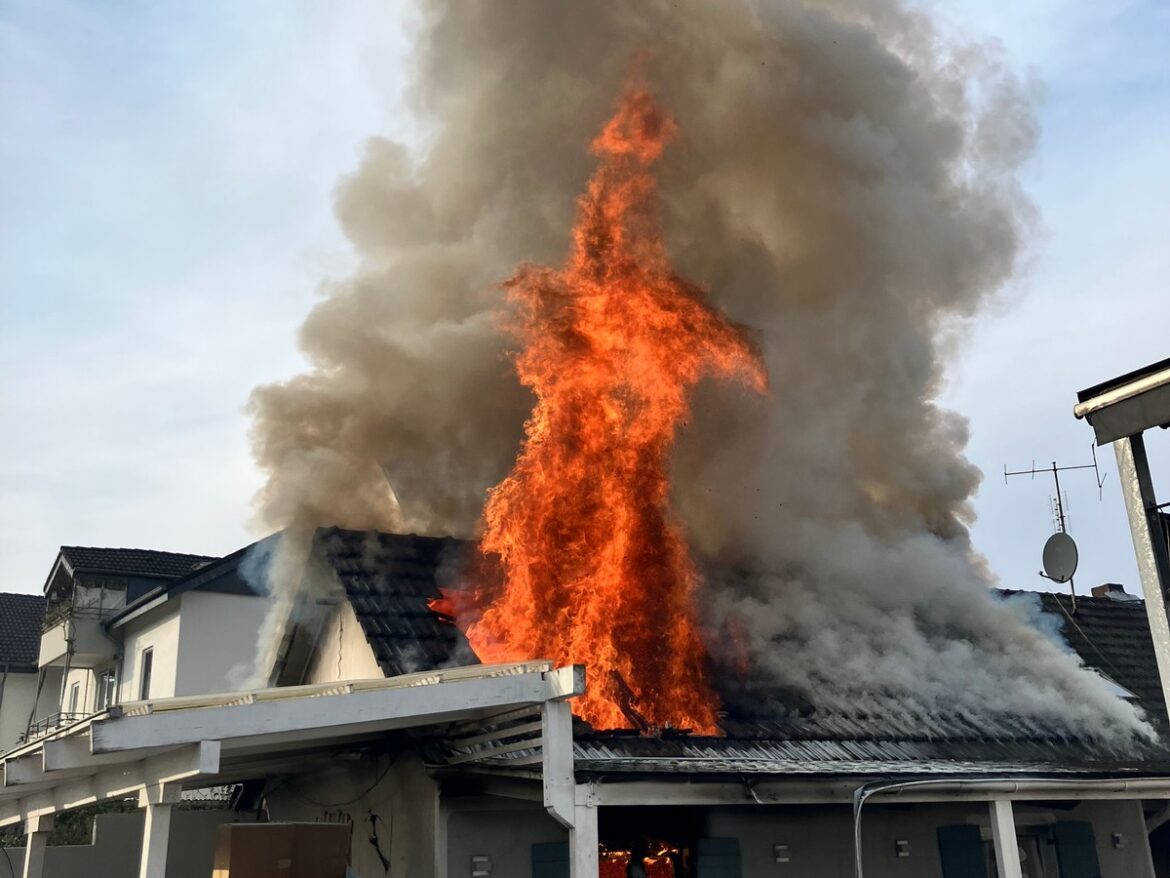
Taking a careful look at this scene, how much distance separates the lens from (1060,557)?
49.4ft

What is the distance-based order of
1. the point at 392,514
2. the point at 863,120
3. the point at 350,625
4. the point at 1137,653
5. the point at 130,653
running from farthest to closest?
1. the point at 130,653
2. the point at 1137,653
3. the point at 863,120
4. the point at 392,514
5. the point at 350,625

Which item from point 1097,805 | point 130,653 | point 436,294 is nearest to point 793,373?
point 436,294

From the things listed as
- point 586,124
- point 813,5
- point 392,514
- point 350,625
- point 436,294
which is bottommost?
point 350,625

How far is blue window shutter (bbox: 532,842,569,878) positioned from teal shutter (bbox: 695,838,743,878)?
A: 4.37 ft

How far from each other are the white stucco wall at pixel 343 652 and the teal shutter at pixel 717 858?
12.1 feet

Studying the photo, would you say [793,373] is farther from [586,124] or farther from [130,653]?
[130,653]

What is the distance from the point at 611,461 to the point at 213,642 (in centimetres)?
1161

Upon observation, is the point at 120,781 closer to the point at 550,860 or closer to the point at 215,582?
the point at 550,860

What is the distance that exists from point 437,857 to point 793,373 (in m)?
8.50

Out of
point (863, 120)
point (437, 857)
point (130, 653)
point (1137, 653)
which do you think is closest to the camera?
point (437, 857)

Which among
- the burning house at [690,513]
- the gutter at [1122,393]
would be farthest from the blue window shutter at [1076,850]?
the gutter at [1122,393]

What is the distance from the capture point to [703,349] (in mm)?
13633

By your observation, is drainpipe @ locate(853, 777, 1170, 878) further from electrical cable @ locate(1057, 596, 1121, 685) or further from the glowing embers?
electrical cable @ locate(1057, 596, 1121, 685)

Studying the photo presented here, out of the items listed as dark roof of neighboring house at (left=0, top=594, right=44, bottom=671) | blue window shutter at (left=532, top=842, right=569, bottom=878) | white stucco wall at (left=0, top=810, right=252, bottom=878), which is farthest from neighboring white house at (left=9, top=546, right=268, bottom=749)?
blue window shutter at (left=532, top=842, right=569, bottom=878)
